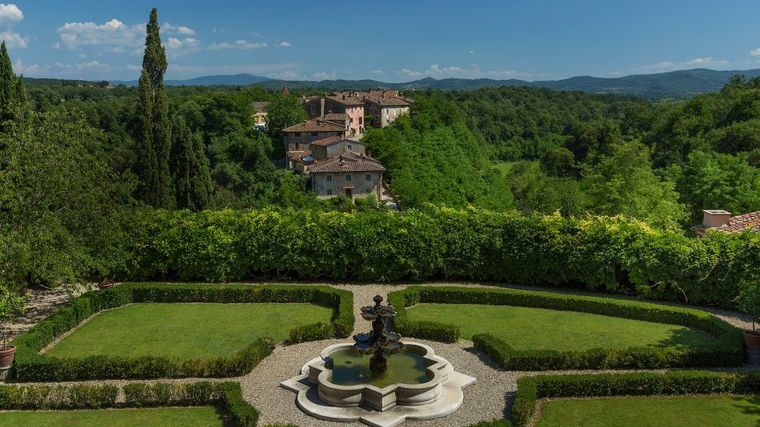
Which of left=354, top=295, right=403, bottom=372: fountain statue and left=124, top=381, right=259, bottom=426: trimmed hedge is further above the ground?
left=354, top=295, right=403, bottom=372: fountain statue

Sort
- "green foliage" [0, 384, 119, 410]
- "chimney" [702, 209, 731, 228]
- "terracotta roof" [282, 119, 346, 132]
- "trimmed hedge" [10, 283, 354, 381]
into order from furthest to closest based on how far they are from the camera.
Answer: "terracotta roof" [282, 119, 346, 132]
"chimney" [702, 209, 731, 228]
"trimmed hedge" [10, 283, 354, 381]
"green foliage" [0, 384, 119, 410]

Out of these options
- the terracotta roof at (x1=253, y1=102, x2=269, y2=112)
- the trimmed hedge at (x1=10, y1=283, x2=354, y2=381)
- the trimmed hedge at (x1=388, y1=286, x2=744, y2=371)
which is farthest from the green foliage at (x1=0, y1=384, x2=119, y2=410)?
the terracotta roof at (x1=253, y1=102, x2=269, y2=112)

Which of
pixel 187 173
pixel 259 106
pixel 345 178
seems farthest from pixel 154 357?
pixel 259 106

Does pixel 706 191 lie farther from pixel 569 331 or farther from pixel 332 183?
pixel 332 183

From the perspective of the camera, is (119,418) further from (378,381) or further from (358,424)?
(378,381)

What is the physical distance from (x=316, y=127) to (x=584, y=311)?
70551 millimetres

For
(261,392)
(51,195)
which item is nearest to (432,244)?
(261,392)

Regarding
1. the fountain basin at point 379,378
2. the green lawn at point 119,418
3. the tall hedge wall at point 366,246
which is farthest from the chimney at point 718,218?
the green lawn at point 119,418

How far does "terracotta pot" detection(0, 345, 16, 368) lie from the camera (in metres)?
17.7

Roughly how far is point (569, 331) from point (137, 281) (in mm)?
19311

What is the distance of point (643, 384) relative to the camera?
53.6 feet

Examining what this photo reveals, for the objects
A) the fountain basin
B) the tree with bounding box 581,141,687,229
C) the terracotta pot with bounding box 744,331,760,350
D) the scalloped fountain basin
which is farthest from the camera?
the tree with bounding box 581,141,687,229

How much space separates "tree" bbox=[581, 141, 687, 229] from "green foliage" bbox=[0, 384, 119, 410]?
1108 inches

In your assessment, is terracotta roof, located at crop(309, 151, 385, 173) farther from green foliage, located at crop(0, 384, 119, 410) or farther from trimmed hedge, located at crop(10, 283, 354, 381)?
green foliage, located at crop(0, 384, 119, 410)
